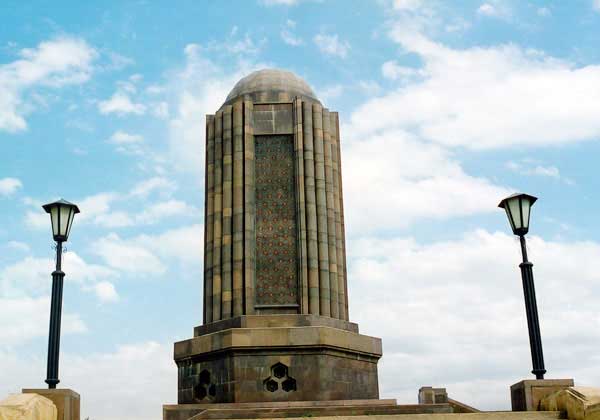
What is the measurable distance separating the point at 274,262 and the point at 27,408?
10.0 meters

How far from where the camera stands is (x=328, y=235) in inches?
884

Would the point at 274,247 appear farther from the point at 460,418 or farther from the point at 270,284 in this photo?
the point at 460,418

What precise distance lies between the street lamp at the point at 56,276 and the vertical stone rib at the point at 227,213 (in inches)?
273

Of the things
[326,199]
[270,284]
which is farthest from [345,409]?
[326,199]

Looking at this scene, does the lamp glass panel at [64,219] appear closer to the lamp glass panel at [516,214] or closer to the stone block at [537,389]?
the lamp glass panel at [516,214]

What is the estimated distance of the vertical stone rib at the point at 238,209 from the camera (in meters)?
21.4

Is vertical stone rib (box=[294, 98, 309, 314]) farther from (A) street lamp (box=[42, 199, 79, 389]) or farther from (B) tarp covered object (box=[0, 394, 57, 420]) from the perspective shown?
(B) tarp covered object (box=[0, 394, 57, 420])

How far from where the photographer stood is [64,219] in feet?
50.1

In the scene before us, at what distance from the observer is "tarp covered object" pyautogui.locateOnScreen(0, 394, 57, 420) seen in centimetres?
1263

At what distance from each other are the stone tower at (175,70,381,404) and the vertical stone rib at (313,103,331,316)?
32 mm

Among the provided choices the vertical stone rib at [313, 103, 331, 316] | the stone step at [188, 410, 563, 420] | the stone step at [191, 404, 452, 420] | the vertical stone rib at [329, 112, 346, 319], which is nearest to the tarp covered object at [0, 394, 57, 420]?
the stone step at [188, 410, 563, 420]

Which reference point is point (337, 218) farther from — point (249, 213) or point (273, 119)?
point (273, 119)

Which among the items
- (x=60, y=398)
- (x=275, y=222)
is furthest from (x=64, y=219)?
(x=275, y=222)

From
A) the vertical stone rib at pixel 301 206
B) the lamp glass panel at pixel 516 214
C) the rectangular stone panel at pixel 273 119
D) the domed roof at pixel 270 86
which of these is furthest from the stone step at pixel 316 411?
the domed roof at pixel 270 86
